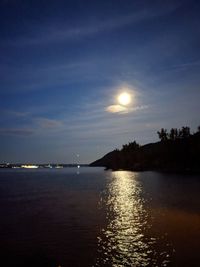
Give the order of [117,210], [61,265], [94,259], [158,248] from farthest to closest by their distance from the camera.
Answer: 1. [117,210]
2. [158,248]
3. [94,259]
4. [61,265]

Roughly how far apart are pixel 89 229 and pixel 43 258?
39.2 ft

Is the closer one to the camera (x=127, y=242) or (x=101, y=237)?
(x=127, y=242)

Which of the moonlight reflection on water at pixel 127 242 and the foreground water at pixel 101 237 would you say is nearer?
the moonlight reflection on water at pixel 127 242

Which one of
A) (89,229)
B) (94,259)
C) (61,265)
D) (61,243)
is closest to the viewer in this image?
(61,265)

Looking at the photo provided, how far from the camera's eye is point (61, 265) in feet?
80.4

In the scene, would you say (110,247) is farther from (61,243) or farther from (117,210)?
(117,210)

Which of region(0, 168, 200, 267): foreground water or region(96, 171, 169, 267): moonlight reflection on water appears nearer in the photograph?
region(96, 171, 169, 267): moonlight reflection on water

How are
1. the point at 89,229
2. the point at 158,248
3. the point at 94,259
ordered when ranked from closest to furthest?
the point at 94,259 → the point at 158,248 → the point at 89,229

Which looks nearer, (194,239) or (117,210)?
(194,239)

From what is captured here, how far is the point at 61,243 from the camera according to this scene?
3170 centimetres

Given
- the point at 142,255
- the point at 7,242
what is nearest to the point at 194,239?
the point at 142,255

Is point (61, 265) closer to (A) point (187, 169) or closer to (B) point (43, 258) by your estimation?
(B) point (43, 258)

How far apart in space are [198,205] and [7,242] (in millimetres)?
34789

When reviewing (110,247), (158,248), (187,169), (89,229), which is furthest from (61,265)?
(187,169)
